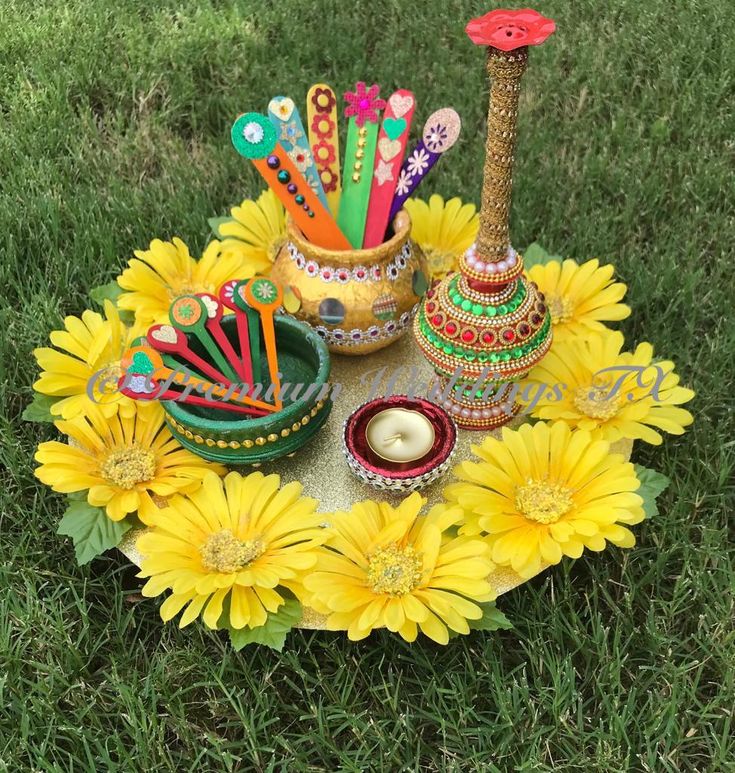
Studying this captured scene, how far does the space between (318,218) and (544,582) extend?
1.41 feet

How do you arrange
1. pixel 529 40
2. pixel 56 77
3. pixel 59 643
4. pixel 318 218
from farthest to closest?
pixel 56 77
pixel 318 218
pixel 59 643
pixel 529 40

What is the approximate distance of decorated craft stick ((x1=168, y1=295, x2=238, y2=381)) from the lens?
82 cm

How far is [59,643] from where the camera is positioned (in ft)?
2.59

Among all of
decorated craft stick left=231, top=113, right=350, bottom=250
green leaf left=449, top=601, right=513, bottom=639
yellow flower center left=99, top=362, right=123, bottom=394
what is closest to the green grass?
green leaf left=449, top=601, right=513, bottom=639

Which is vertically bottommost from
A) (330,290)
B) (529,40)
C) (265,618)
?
(265,618)

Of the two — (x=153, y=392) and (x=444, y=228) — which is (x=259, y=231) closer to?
(x=444, y=228)

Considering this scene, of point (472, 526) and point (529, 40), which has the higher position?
point (529, 40)

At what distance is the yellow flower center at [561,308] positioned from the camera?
1.01 m

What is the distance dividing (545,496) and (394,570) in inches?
6.2

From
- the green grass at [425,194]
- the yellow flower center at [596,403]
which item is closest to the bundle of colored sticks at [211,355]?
the green grass at [425,194]

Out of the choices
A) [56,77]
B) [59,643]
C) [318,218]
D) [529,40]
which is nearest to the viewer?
[529,40]

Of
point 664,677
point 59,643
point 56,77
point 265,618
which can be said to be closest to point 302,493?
point 265,618

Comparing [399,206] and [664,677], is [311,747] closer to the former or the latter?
[664,677]

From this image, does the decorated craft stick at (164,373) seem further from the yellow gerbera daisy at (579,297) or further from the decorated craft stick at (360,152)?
the yellow gerbera daisy at (579,297)
